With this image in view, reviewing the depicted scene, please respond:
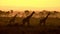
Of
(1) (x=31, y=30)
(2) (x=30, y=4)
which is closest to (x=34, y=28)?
(1) (x=31, y=30)

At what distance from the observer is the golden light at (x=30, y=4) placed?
1.11 m

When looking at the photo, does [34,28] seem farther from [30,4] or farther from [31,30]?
[30,4]

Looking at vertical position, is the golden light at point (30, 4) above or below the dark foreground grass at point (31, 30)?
above

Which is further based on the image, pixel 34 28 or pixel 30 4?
pixel 30 4

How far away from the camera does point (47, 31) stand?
1.00 meters

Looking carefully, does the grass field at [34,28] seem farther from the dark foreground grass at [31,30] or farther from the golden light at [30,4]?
the golden light at [30,4]

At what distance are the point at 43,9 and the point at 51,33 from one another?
218 mm

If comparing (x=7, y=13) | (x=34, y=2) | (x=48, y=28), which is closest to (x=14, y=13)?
(x=7, y=13)

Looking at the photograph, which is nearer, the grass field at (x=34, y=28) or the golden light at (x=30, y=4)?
the grass field at (x=34, y=28)

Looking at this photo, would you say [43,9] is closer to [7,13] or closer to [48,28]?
[48,28]

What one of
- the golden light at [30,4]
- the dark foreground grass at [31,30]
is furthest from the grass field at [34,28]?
the golden light at [30,4]

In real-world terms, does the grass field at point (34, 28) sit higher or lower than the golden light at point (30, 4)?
lower

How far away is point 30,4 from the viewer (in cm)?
112

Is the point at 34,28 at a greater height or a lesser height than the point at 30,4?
lesser
